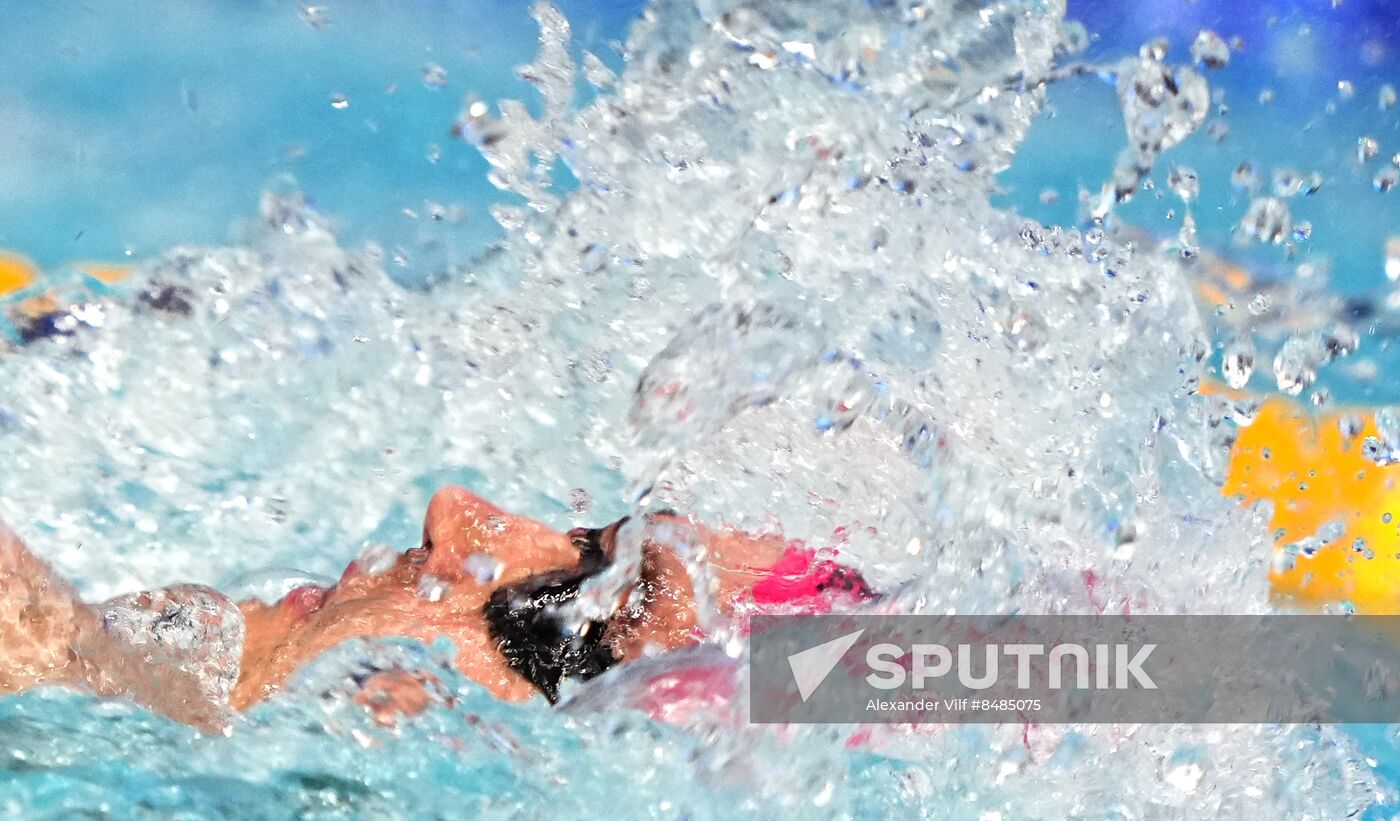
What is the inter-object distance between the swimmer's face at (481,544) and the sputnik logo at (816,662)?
0.32 metres

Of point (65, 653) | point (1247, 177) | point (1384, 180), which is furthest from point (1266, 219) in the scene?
point (65, 653)

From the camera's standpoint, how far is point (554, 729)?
4.19 feet

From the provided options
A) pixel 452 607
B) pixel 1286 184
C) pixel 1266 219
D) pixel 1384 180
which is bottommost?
pixel 452 607

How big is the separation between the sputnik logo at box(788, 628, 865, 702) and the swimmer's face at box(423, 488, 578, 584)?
0.32 meters

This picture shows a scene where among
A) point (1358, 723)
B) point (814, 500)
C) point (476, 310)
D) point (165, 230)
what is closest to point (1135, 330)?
point (814, 500)

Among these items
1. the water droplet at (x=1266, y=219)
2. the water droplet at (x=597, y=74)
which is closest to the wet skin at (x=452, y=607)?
the water droplet at (x=597, y=74)

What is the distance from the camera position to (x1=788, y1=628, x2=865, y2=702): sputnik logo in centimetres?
137

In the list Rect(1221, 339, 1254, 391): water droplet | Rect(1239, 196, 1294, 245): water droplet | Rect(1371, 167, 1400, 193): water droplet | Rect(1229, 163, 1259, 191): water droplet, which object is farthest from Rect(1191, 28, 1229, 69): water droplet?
Rect(1371, 167, 1400, 193): water droplet

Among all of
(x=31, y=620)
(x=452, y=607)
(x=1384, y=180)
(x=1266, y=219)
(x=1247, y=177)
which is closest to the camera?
(x=31, y=620)

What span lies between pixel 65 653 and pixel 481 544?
1.43 ft

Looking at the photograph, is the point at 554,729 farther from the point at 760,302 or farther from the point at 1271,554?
the point at 1271,554

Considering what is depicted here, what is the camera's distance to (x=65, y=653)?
108 cm

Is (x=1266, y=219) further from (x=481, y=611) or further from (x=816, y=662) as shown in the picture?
(x=481, y=611)

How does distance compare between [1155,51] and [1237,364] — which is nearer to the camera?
[1155,51]
